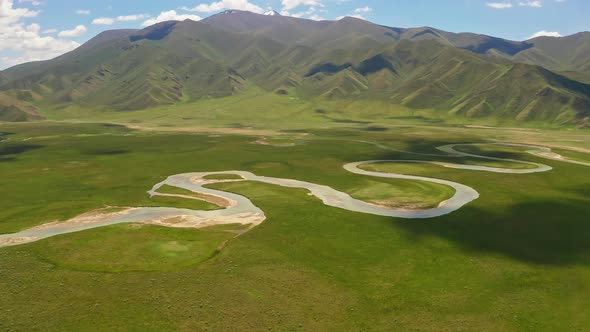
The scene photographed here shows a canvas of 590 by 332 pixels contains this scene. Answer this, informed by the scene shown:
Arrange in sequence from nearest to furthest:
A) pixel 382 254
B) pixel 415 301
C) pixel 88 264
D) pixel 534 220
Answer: pixel 415 301
pixel 88 264
pixel 382 254
pixel 534 220

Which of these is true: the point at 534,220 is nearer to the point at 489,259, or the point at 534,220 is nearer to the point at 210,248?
the point at 489,259

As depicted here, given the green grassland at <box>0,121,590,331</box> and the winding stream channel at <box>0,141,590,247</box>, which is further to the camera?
the winding stream channel at <box>0,141,590,247</box>

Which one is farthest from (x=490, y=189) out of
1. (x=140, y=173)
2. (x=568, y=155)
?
(x=140, y=173)

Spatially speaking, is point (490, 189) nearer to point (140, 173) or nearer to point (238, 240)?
point (238, 240)

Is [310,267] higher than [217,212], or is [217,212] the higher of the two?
[217,212]

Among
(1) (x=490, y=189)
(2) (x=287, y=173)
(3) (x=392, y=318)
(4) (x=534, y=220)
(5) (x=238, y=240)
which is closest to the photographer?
(3) (x=392, y=318)

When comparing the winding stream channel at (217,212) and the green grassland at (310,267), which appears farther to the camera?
the winding stream channel at (217,212)

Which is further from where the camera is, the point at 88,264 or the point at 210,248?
the point at 210,248

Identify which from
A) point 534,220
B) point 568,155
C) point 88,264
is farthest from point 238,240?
point 568,155

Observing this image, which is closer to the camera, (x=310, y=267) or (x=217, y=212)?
(x=310, y=267)
